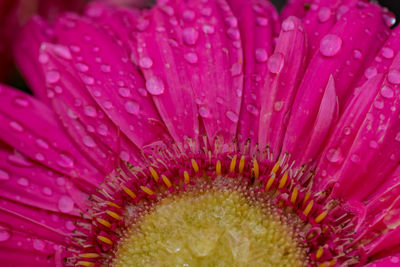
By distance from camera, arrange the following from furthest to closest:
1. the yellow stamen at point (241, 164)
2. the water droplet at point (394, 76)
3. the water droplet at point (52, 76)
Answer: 1. the water droplet at point (52, 76)
2. the yellow stamen at point (241, 164)
3. the water droplet at point (394, 76)

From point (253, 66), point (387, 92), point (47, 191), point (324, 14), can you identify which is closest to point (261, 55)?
point (253, 66)

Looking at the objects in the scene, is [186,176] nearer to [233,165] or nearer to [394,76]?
[233,165]

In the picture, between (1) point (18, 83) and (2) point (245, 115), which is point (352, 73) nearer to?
(2) point (245, 115)

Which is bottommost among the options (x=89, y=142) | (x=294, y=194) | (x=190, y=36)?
(x=89, y=142)

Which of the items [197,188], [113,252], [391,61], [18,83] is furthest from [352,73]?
[18,83]

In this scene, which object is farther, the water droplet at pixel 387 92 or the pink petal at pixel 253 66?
the pink petal at pixel 253 66

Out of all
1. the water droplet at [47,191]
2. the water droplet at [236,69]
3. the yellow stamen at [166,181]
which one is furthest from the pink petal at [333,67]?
the water droplet at [47,191]

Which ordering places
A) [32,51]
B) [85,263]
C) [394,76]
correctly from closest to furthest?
1. [394,76]
2. [85,263]
3. [32,51]

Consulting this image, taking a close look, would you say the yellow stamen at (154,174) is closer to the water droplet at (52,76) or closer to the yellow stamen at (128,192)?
the yellow stamen at (128,192)
